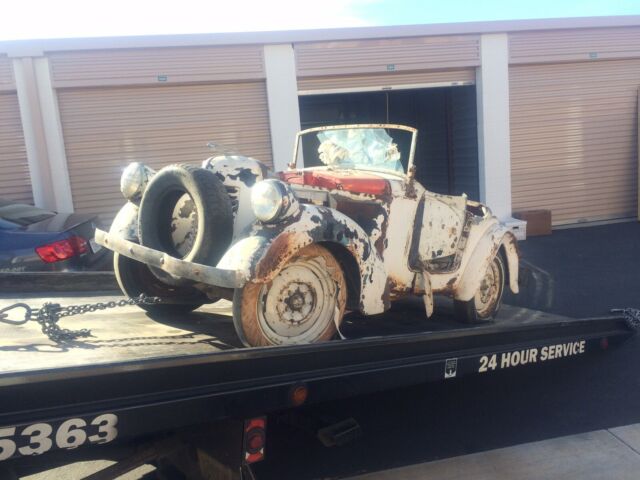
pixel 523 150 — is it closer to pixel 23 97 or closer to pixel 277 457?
pixel 23 97

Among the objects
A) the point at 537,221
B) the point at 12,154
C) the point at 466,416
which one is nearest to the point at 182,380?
the point at 466,416

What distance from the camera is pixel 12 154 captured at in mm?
10438

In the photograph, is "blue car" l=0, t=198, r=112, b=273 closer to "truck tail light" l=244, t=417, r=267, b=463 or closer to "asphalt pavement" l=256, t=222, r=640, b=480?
"asphalt pavement" l=256, t=222, r=640, b=480

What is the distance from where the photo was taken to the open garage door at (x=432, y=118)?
13.0 metres

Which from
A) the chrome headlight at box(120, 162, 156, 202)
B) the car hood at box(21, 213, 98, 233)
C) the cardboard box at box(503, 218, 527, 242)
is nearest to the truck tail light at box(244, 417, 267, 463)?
the chrome headlight at box(120, 162, 156, 202)

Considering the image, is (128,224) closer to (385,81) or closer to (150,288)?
(150,288)

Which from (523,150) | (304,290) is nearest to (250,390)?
(304,290)

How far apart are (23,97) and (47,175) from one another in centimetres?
129

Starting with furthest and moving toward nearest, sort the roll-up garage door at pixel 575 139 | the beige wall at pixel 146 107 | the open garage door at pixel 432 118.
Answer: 1. the open garage door at pixel 432 118
2. the roll-up garage door at pixel 575 139
3. the beige wall at pixel 146 107

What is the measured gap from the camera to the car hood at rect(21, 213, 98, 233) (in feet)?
19.3

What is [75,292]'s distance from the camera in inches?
193

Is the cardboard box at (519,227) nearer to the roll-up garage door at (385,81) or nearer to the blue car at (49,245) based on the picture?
the roll-up garage door at (385,81)

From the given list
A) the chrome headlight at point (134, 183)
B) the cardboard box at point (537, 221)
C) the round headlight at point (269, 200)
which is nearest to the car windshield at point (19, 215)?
the chrome headlight at point (134, 183)

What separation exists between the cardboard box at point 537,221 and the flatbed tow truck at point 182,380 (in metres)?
8.05
